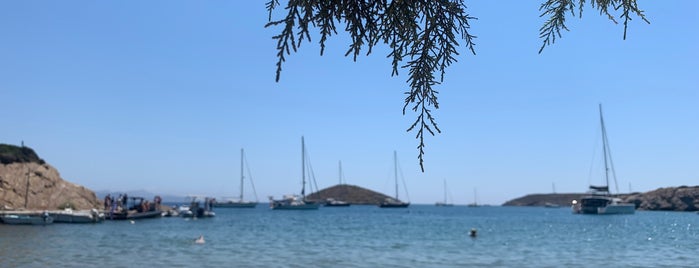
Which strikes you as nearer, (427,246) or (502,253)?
(502,253)

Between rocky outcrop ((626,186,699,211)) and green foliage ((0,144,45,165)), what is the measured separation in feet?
451

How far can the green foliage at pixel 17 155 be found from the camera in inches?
2562

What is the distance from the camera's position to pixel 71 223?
173ft

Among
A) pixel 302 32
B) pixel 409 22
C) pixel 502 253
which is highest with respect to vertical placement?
pixel 409 22

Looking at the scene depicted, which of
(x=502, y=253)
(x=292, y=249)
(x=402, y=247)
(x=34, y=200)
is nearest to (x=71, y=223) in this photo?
(x=34, y=200)

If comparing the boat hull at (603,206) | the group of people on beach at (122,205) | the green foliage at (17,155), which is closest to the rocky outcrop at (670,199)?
the boat hull at (603,206)

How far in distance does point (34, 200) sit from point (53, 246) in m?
36.4

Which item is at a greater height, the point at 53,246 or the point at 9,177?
the point at 9,177

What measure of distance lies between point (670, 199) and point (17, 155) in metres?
143

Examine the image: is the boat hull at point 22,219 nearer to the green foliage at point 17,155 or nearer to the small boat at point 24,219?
the small boat at point 24,219

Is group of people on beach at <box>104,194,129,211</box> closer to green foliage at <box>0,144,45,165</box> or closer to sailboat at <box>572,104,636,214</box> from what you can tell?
green foliage at <box>0,144,45,165</box>

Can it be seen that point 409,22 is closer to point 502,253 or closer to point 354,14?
point 354,14

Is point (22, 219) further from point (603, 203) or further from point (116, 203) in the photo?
point (603, 203)

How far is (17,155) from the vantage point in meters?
67.7
